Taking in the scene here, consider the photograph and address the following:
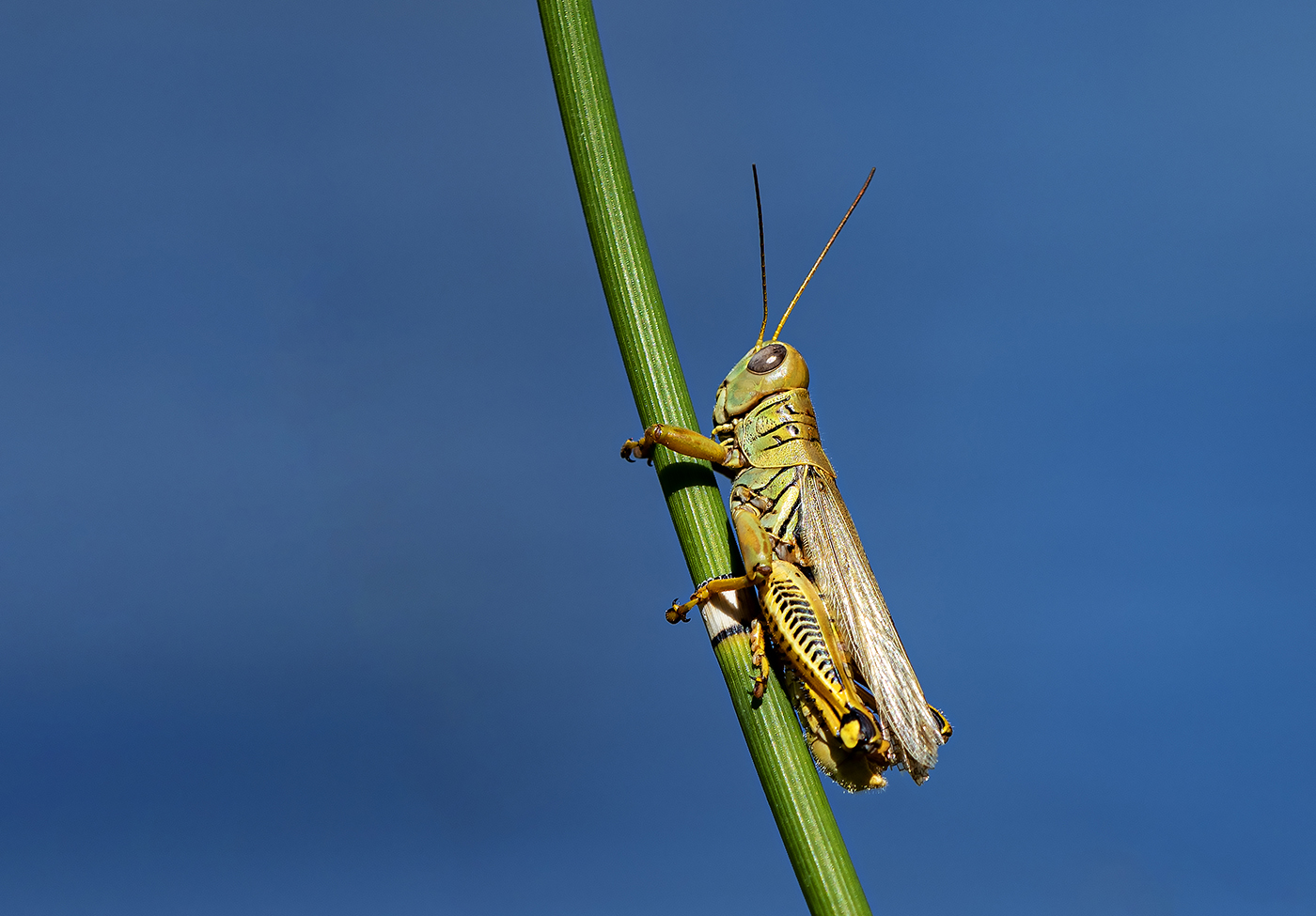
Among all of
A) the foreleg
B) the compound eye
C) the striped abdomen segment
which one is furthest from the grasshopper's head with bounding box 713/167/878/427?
the foreleg

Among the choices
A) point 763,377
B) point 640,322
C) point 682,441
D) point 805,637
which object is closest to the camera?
point 640,322

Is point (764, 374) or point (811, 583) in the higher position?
point (764, 374)

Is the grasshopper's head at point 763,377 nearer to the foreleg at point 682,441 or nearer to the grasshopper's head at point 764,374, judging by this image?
the grasshopper's head at point 764,374

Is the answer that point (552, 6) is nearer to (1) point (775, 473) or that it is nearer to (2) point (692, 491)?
(2) point (692, 491)

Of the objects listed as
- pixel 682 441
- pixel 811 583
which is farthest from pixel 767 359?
pixel 682 441

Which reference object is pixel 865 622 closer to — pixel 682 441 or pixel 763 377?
pixel 763 377

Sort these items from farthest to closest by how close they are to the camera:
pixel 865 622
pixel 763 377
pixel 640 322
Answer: pixel 763 377 → pixel 865 622 → pixel 640 322

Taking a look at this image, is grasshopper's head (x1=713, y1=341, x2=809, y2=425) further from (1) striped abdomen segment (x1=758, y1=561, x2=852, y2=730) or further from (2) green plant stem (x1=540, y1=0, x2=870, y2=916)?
(2) green plant stem (x1=540, y1=0, x2=870, y2=916)
